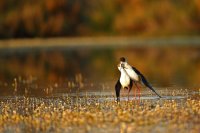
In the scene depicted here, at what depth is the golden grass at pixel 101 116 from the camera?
42.8 ft

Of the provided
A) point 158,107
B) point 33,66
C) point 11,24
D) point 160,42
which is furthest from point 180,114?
point 11,24

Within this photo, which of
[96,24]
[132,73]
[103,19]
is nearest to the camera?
[132,73]

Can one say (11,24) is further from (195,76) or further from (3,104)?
(3,104)

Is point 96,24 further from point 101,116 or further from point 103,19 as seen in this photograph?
point 101,116

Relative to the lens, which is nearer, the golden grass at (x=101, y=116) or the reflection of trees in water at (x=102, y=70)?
the golden grass at (x=101, y=116)

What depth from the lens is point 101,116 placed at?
14.2 m

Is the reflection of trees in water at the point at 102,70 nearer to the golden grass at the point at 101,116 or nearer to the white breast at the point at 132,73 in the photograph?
the white breast at the point at 132,73

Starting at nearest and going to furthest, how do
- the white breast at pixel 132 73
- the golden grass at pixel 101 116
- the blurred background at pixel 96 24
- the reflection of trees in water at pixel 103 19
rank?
the golden grass at pixel 101 116 < the white breast at pixel 132 73 < the blurred background at pixel 96 24 < the reflection of trees in water at pixel 103 19

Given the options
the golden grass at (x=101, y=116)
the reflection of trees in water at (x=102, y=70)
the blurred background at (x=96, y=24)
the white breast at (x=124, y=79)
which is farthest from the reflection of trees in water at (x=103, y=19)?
the golden grass at (x=101, y=116)

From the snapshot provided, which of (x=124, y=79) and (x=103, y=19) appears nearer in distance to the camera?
(x=124, y=79)

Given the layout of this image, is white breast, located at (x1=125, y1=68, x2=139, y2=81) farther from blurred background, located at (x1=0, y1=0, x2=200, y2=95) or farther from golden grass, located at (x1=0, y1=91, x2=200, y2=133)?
blurred background, located at (x1=0, y1=0, x2=200, y2=95)

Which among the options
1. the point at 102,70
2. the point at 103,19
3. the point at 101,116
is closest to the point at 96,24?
the point at 103,19

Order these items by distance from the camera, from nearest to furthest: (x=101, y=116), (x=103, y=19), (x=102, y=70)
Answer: (x=101, y=116) → (x=102, y=70) → (x=103, y=19)

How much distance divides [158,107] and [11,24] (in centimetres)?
4602
